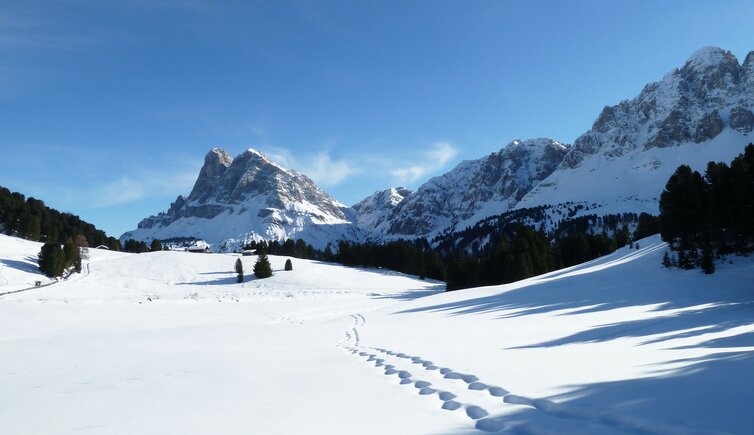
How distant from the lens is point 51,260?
2387 inches

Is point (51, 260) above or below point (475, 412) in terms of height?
above

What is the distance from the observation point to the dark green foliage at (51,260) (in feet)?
199

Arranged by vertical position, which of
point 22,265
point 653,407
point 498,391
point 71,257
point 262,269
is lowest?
point 498,391

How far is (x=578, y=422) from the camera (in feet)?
13.5

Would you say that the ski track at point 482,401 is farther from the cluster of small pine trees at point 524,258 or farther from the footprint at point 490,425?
the cluster of small pine trees at point 524,258

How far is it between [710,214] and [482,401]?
32.8 metres

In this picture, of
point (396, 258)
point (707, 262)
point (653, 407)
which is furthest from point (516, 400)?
point (396, 258)

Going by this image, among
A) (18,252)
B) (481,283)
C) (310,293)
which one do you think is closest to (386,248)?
(481,283)

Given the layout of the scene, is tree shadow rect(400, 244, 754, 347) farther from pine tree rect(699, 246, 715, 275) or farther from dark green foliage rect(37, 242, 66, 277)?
dark green foliage rect(37, 242, 66, 277)

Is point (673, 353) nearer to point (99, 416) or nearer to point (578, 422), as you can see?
point (578, 422)

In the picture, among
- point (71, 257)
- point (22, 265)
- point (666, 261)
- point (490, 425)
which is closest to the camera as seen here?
point (490, 425)

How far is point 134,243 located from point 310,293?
91.7m

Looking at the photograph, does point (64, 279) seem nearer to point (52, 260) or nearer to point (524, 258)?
point (52, 260)

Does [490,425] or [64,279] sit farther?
[64,279]
